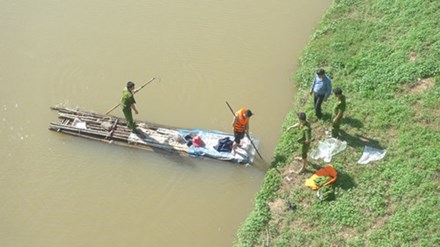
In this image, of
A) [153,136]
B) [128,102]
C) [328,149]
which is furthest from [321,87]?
[128,102]

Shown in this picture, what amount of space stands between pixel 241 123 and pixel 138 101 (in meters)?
3.37

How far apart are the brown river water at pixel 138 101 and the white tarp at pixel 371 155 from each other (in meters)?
2.14

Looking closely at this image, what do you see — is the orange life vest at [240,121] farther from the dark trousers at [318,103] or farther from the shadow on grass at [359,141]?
the shadow on grass at [359,141]

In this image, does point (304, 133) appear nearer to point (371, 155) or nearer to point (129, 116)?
point (371, 155)

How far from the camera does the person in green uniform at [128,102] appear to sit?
1241cm

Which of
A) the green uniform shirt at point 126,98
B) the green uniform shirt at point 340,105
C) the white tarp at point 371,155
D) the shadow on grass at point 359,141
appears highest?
the green uniform shirt at point 126,98

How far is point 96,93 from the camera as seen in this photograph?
1422 cm

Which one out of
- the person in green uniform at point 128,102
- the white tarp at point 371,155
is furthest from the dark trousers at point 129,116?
the white tarp at point 371,155

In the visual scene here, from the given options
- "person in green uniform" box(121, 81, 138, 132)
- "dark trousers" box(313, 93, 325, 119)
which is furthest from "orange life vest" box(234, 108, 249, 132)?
"person in green uniform" box(121, 81, 138, 132)

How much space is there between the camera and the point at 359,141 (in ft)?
39.5

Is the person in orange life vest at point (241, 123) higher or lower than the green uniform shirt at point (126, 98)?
lower

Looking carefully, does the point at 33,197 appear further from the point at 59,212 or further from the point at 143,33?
the point at 143,33

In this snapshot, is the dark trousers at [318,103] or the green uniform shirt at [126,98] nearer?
the dark trousers at [318,103]

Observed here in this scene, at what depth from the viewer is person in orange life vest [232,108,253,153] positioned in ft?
38.0
